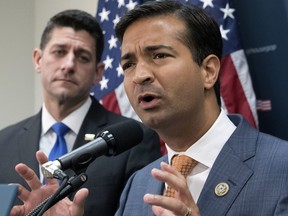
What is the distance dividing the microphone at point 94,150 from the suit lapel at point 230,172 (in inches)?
9.5

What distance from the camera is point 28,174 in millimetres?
1417

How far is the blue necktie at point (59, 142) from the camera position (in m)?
2.15

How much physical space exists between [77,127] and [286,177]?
1168 mm

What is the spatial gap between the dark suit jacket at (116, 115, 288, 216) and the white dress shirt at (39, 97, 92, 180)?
0.80 meters

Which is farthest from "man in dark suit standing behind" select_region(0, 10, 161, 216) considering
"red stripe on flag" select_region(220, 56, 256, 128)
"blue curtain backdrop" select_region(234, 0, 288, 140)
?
"blue curtain backdrop" select_region(234, 0, 288, 140)

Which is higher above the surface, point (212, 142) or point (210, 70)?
point (210, 70)

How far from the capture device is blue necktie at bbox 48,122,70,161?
215cm

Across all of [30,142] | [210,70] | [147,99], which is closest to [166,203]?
[147,99]

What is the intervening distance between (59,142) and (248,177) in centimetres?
107

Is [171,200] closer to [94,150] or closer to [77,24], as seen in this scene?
[94,150]

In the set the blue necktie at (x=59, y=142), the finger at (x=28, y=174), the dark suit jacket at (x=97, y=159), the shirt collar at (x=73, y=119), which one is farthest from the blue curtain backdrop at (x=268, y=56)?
the finger at (x=28, y=174)

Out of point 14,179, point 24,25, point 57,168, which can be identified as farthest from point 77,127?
point 24,25

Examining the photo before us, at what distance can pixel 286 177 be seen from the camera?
4.18ft

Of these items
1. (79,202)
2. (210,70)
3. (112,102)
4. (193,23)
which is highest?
(193,23)
